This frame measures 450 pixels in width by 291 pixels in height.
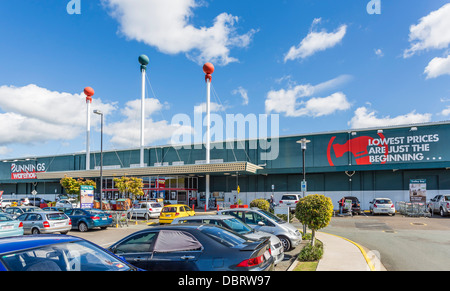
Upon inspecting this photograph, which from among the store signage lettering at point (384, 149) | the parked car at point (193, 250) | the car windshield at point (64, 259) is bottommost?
the parked car at point (193, 250)

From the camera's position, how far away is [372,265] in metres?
9.23

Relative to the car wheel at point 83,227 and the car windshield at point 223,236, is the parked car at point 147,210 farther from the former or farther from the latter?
the car windshield at point 223,236

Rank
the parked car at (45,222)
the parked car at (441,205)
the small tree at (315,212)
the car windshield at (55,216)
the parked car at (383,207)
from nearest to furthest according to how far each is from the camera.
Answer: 1. the small tree at (315,212)
2. the parked car at (45,222)
3. the car windshield at (55,216)
4. the parked car at (441,205)
5. the parked car at (383,207)

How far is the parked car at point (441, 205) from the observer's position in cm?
2454

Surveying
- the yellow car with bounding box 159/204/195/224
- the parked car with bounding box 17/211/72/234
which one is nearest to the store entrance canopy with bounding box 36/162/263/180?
the yellow car with bounding box 159/204/195/224

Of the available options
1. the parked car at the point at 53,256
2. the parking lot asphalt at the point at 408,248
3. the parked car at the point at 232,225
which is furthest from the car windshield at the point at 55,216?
the parking lot asphalt at the point at 408,248

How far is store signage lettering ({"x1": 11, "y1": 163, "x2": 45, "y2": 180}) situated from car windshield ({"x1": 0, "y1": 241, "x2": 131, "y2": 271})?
59.7 meters

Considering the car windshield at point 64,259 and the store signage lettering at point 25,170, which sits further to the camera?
the store signage lettering at point 25,170

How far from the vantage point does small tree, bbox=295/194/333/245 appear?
430 inches

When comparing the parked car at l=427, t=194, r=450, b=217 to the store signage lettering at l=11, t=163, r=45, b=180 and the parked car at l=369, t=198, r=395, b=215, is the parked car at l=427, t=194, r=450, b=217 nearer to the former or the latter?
the parked car at l=369, t=198, r=395, b=215

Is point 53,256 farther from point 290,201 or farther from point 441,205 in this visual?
point 441,205

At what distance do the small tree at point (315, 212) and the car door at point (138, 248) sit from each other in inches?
241

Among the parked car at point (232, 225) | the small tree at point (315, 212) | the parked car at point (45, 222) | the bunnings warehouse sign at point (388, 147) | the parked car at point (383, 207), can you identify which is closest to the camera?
the parked car at point (232, 225)
